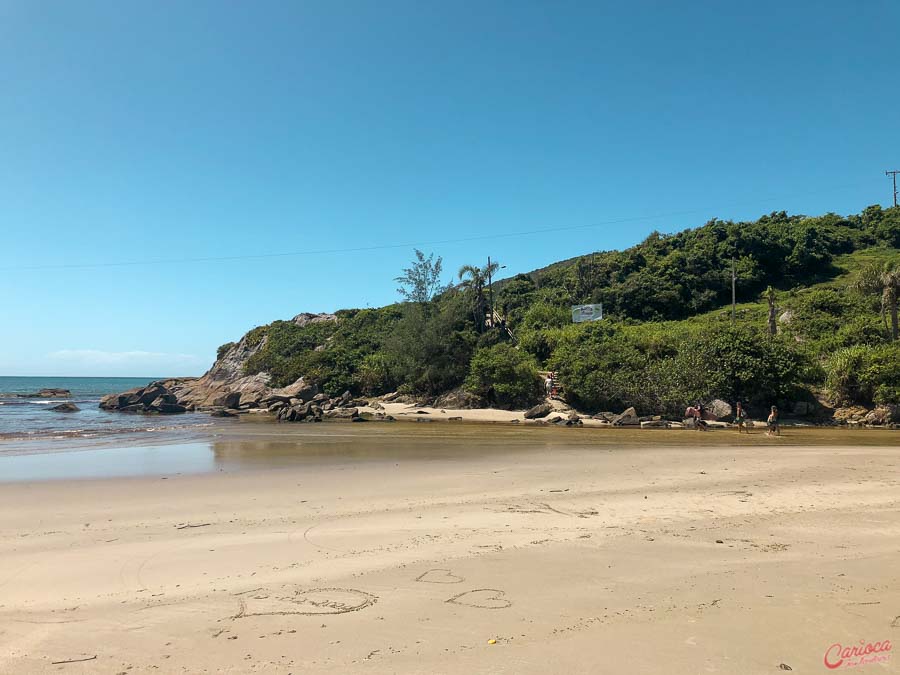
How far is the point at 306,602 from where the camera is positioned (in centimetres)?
564

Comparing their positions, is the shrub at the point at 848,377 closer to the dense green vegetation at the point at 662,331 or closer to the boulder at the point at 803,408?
the dense green vegetation at the point at 662,331

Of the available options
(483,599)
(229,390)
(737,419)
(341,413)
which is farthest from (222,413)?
(483,599)

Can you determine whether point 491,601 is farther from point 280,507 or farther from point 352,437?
point 352,437

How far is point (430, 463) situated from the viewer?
1579 centimetres

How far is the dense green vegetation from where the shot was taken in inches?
1172

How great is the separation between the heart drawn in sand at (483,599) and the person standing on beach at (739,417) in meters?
23.4

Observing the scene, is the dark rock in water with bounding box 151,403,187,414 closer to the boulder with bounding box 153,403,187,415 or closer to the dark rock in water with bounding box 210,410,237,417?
the boulder with bounding box 153,403,187,415

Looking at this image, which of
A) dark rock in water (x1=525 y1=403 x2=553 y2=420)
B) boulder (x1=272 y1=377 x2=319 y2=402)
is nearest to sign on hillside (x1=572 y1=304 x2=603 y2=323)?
dark rock in water (x1=525 y1=403 x2=553 y2=420)

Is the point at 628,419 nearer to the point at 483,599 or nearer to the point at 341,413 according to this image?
the point at 341,413

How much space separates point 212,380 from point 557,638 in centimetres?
6554

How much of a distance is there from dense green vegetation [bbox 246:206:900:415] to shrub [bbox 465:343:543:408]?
0.33 feet

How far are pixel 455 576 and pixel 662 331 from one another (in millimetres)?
38498

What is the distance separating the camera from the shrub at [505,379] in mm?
36344

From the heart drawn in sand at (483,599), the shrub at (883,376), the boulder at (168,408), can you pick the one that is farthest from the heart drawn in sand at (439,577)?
the boulder at (168,408)
